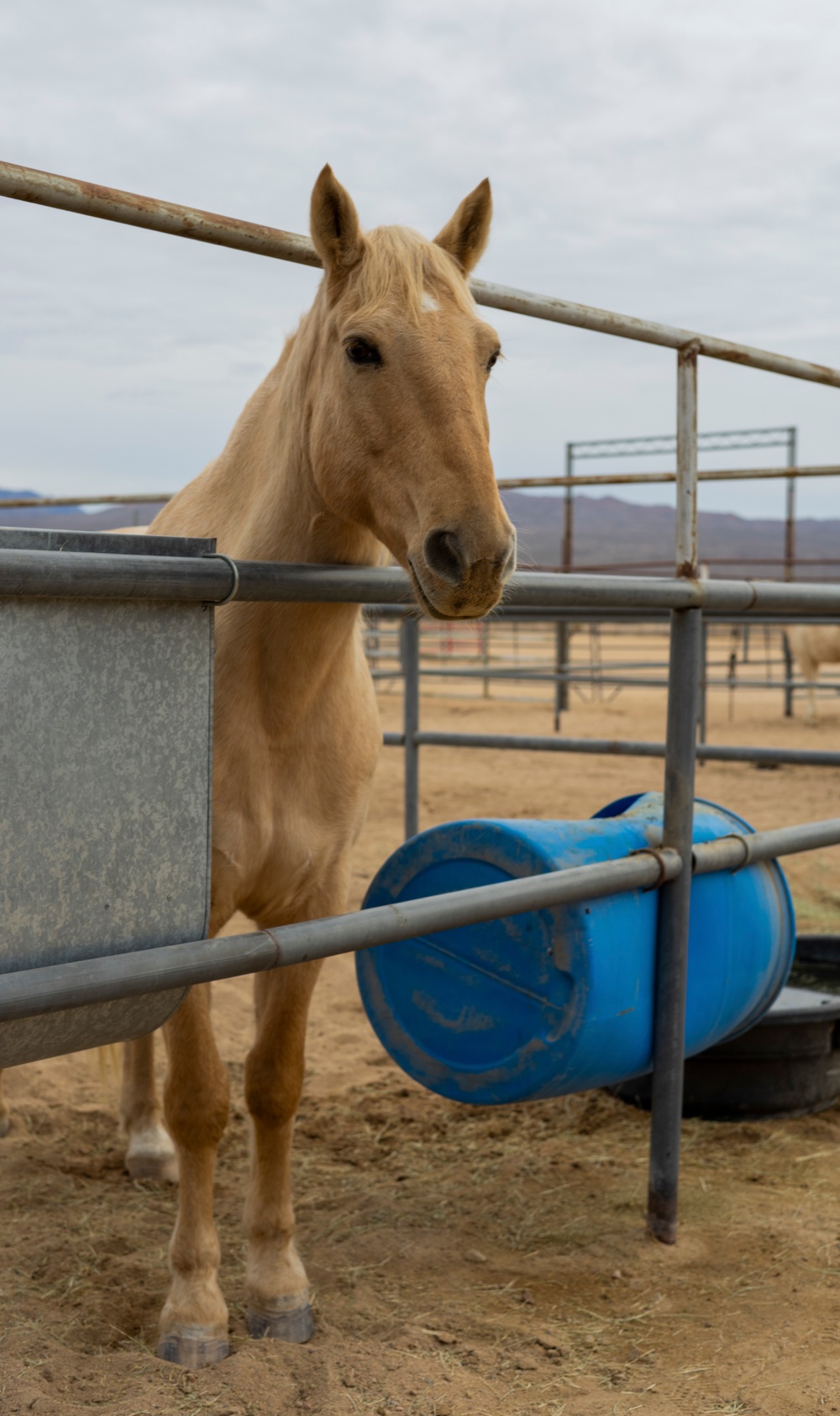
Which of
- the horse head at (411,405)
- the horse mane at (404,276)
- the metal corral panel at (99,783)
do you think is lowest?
the metal corral panel at (99,783)

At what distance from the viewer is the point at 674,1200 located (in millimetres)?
2230

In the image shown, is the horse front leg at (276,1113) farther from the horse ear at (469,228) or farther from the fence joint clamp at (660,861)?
the horse ear at (469,228)

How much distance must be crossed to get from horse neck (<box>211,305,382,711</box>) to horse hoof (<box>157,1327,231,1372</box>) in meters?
1.06

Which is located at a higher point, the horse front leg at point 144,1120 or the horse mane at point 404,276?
the horse mane at point 404,276

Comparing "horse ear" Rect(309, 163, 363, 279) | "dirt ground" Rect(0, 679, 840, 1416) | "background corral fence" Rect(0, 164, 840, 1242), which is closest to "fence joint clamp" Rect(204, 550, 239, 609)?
"background corral fence" Rect(0, 164, 840, 1242)

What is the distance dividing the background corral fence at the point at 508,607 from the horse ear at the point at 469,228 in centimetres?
14

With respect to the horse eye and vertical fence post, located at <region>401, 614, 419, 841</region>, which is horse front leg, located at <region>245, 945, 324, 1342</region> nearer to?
the horse eye

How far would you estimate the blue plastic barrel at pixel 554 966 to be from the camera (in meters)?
2.02

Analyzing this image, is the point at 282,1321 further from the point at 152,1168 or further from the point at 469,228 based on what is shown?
the point at 469,228

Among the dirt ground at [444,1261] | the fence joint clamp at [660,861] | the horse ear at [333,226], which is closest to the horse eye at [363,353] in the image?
the horse ear at [333,226]

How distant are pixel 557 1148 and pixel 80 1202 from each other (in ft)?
3.57

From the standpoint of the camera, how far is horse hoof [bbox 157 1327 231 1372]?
6.06 ft

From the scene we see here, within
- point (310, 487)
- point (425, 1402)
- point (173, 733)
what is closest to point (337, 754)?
point (310, 487)

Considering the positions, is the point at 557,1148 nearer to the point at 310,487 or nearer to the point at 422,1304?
the point at 422,1304
